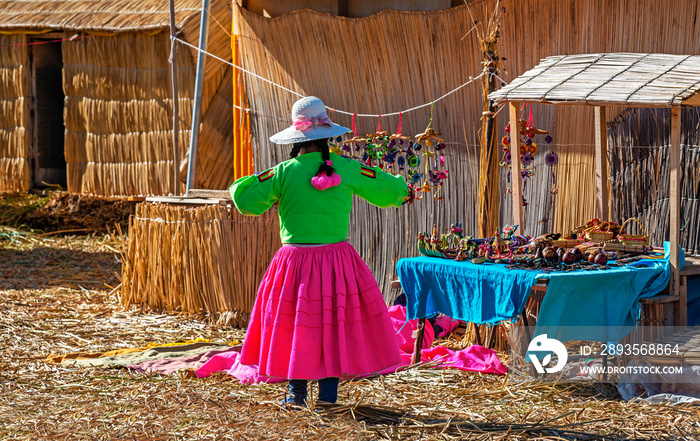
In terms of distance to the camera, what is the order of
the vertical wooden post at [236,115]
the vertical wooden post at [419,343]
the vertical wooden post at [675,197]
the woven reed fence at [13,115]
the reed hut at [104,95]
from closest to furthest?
1. the vertical wooden post at [675,197]
2. the vertical wooden post at [419,343]
3. the vertical wooden post at [236,115]
4. the reed hut at [104,95]
5. the woven reed fence at [13,115]

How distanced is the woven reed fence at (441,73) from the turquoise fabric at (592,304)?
1242 millimetres

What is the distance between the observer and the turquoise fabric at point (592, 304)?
15.0 ft

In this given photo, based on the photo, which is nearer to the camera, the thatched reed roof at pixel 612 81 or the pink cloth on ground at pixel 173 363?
the thatched reed roof at pixel 612 81

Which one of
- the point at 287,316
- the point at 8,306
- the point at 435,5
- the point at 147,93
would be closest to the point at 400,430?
the point at 287,316

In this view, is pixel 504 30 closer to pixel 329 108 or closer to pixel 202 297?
pixel 329 108

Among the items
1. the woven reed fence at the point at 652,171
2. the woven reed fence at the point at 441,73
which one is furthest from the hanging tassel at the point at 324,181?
the woven reed fence at the point at 652,171

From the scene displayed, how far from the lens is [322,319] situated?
4199mm

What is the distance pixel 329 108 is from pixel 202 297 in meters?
1.72

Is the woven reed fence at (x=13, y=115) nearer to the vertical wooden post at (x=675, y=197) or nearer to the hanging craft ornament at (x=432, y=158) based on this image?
the hanging craft ornament at (x=432, y=158)

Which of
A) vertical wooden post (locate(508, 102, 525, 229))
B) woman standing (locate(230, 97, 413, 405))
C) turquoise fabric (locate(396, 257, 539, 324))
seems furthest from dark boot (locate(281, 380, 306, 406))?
vertical wooden post (locate(508, 102, 525, 229))

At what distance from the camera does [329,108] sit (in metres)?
6.61

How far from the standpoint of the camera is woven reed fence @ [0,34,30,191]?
11.8m

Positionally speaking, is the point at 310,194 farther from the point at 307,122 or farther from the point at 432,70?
the point at 432,70

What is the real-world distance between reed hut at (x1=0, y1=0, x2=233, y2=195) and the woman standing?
20.7ft
